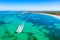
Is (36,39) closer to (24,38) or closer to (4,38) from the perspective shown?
(24,38)

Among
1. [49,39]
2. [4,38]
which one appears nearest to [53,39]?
[49,39]

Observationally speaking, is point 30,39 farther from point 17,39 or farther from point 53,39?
point 53,39

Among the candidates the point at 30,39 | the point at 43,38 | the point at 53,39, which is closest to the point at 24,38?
the point at 30,39

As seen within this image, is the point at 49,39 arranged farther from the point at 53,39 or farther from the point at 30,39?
the point at 30,39

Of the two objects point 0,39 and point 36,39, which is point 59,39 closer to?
point 36,39

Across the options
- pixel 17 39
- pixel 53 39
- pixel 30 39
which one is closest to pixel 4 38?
pixel 17 39

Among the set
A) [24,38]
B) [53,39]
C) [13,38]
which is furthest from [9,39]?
[53,39]
